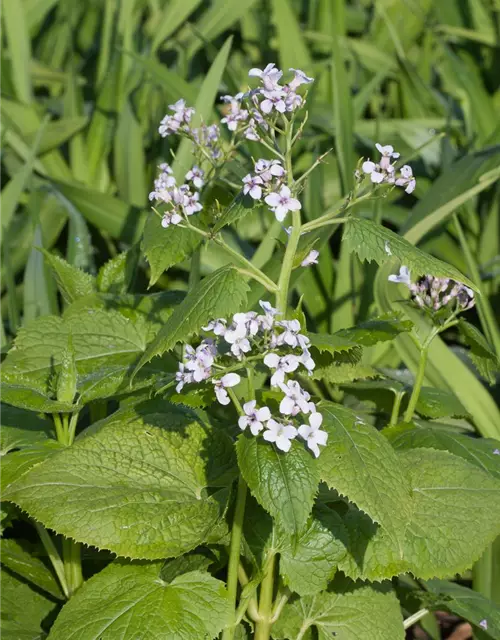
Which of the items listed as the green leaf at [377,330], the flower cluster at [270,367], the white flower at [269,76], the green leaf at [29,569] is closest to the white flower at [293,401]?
the flower cluster at [270,367]

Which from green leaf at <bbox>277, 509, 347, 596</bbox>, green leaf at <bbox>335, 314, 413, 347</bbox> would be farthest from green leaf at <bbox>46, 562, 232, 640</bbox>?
green leaf at <bbox>335, 314, 413, 347</bbox>

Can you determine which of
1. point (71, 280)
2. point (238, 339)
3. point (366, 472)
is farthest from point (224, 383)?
point (71, 280)

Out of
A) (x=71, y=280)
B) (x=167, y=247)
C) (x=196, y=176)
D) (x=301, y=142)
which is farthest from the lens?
(x=301, y=142)

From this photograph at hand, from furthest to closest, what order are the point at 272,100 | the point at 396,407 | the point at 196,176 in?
1. the point at 396,407
2. the point at 196,176
3. the point at 272,100

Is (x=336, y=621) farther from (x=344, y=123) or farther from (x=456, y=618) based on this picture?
(x=344, y=123)

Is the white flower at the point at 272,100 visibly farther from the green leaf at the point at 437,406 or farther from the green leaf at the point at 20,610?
the green leaf at the point at 20,610

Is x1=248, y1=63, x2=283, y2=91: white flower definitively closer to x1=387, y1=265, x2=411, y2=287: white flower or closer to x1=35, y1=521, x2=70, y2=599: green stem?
x1=387, y1=265, x2=411, y2=287: white flower

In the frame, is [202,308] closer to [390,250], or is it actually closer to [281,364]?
[281,364]

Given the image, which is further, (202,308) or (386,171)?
(386,171)
